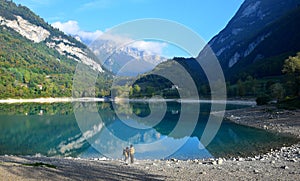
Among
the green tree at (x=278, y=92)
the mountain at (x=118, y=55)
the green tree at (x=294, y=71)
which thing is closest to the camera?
the mountain at (x=118, y=55)

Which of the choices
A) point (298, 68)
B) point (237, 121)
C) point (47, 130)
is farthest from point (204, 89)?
point (47, 130)

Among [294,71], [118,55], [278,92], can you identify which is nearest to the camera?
[118,55]

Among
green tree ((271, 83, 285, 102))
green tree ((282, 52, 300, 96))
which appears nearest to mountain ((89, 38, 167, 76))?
green tree ((282, 52, 300, 96))

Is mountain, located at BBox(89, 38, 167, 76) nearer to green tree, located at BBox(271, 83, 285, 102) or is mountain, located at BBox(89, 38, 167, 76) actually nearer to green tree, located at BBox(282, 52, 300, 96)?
green tree, located at BBox(282, 52, 300, 96)

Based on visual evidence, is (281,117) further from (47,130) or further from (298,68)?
(47,130)

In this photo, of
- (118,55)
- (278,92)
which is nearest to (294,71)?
(278,92)

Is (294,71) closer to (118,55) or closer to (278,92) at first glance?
(278,92)

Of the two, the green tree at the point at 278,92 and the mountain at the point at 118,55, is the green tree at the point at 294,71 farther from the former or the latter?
the mountain at the point at 118,55

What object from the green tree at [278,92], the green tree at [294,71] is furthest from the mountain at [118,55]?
the green tree at [278,92]

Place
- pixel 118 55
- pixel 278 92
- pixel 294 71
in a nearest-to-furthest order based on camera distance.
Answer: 1. pixel 118 55
2. pixel 294 71
3. pixel 278 92

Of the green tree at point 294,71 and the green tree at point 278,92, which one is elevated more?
the green tree at point 294,71

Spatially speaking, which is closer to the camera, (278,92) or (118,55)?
(118,55)

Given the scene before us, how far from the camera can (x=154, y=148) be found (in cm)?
2589

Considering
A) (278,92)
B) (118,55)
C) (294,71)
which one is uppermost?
(294,71)
